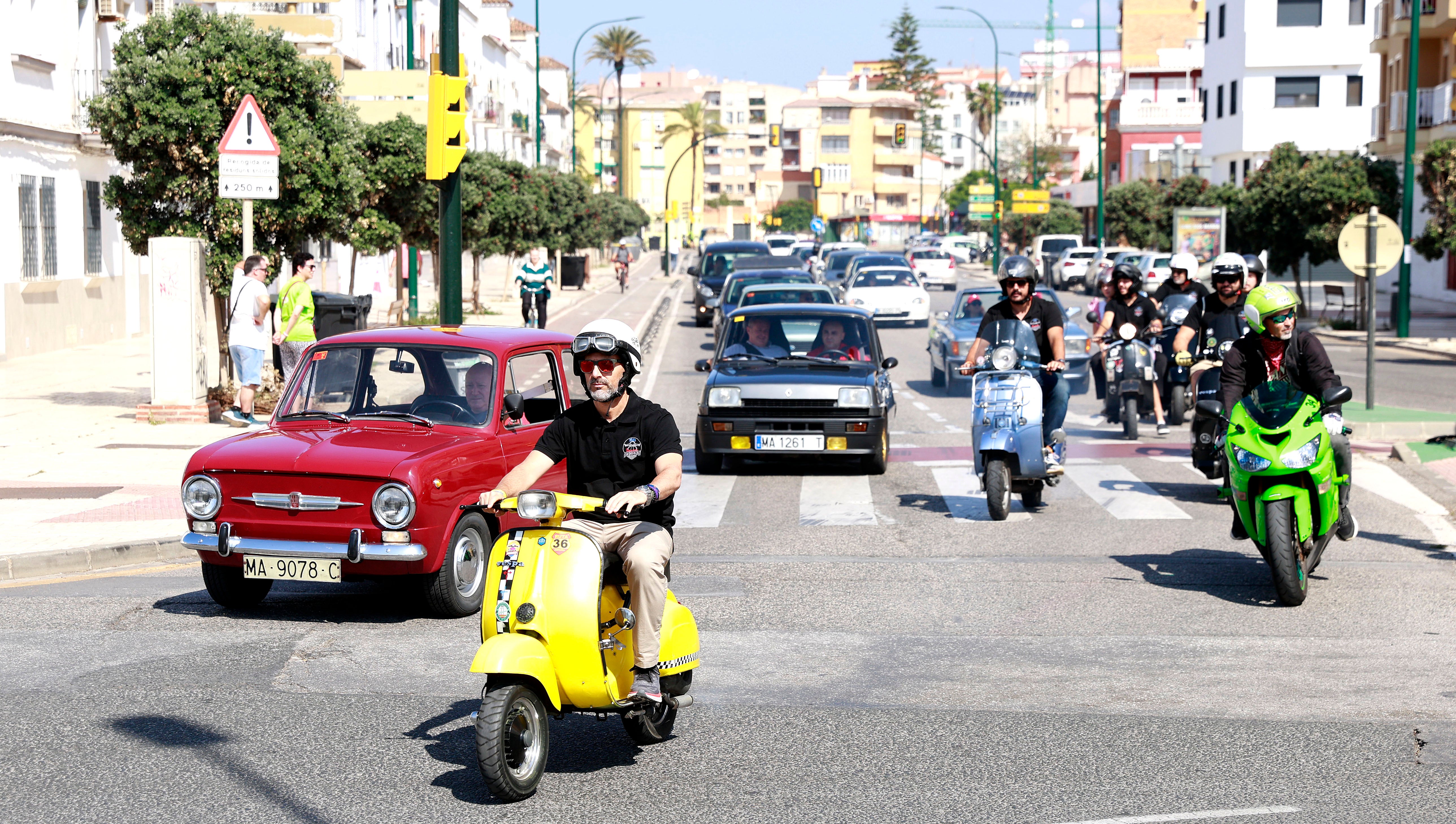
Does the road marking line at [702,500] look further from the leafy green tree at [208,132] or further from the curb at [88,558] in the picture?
the leafy green tree at [208,132]

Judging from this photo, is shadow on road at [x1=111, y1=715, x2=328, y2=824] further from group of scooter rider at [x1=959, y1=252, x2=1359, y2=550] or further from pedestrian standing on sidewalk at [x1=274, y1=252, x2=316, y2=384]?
pedestrian standing on sidewalk at [x1=274, y1=252, x2=316, y2=384]

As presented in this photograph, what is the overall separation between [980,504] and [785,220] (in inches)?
6098

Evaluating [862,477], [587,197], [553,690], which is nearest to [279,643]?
[553,690]

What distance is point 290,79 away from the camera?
1934 centimetres

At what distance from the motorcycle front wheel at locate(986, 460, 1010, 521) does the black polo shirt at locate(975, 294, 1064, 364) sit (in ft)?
3.08

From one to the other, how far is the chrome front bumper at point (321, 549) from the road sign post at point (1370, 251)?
44.1 feet

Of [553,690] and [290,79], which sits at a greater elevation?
[290,79]

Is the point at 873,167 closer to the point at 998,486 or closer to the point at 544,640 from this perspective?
the point at 998,486

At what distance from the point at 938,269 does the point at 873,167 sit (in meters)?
101

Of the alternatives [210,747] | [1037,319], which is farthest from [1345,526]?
[210,747]

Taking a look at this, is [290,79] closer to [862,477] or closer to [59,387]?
[59,387]

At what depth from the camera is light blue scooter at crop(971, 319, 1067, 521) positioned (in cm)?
1176

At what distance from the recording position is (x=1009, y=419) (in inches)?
463

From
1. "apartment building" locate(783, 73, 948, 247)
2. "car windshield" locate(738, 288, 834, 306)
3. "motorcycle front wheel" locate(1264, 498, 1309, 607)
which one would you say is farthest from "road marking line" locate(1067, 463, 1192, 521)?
"apartment building" locate(783, 73, 948, 247)
